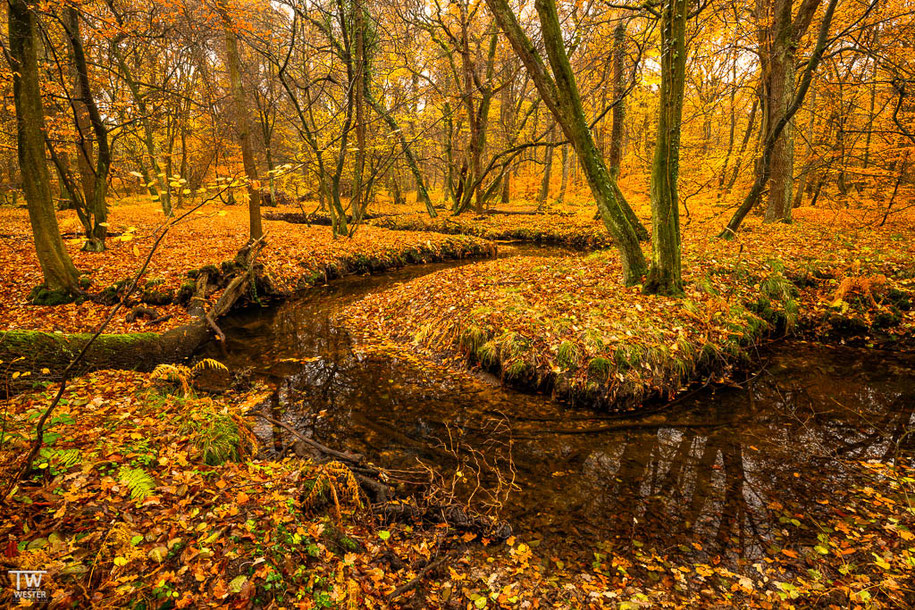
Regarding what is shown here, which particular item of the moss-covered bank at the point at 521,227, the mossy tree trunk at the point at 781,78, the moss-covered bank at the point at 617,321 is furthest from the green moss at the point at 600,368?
the moss-covered bank at the point at 521,227

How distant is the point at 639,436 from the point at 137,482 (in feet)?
16.3

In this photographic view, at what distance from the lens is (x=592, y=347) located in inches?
214

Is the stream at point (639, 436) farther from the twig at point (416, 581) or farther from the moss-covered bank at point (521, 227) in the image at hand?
the moss-covered bank at point (521, 227)

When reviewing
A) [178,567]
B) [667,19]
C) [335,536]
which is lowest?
[335,536]

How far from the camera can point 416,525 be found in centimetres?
317

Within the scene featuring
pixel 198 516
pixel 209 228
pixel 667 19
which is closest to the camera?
pixel 198 516

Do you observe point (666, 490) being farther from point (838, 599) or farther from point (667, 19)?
point (667, 19)

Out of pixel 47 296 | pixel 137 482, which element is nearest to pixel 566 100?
pixel 137 482

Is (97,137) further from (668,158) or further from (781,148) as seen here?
(781,148)

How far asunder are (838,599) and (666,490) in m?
1.32

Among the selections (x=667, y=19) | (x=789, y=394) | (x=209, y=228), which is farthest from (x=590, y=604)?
(x=209, y=228)

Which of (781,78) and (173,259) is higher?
(781,78)

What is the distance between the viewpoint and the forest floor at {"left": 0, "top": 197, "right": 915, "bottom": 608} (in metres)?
2.15

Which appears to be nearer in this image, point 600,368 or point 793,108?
point 600,368
